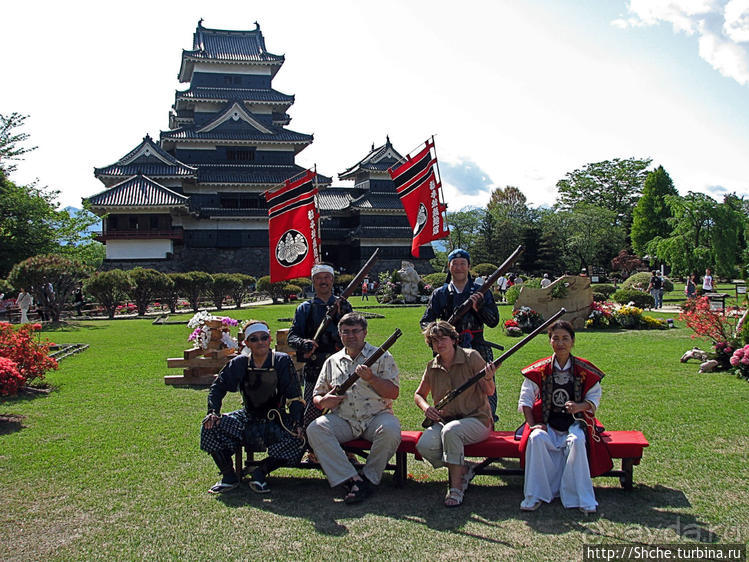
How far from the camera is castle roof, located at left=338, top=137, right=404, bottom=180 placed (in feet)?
151

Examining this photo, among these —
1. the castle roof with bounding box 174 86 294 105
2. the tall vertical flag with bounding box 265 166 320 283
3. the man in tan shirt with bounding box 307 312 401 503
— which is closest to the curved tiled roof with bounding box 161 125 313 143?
the castle roof with bounding box 174 86 294 105

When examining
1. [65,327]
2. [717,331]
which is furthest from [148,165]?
[717,331]

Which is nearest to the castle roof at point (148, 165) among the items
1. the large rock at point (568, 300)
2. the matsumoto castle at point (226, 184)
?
the matsumoto castle at point (226, 184)

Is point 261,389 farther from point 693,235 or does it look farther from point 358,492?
point 693,235

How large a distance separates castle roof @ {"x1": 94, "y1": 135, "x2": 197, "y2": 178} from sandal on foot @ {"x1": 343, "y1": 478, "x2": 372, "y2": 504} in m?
38.4

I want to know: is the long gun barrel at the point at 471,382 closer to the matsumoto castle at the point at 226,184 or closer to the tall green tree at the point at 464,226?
the matsumoto castle at the point at 226,184

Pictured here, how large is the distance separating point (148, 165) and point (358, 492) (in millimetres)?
40538

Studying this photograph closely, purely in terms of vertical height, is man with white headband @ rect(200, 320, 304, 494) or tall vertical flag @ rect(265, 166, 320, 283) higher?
tall vertical flag @ rect(265, 166, 320, 283)

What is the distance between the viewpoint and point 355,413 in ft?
18.2

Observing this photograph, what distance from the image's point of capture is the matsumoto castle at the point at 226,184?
39.9 m

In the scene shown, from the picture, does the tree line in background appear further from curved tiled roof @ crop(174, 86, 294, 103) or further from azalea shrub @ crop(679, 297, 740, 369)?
azalea shrub @ crop(679, 297, 740, 369)

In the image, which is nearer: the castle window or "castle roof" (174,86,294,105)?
the castle window

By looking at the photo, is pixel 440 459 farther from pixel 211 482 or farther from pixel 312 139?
pixel 312 139

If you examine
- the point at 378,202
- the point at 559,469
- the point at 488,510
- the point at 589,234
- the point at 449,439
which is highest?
the point at 378,202
